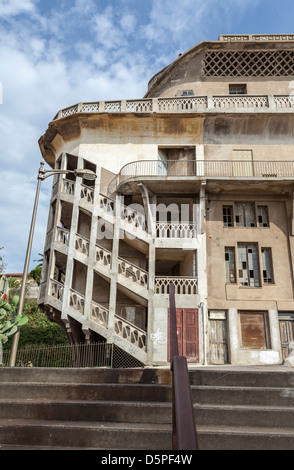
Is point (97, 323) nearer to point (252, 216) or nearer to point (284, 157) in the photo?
point (252, 216)

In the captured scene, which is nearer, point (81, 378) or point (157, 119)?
point (81, 378)

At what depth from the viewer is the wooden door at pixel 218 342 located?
53.4 ft

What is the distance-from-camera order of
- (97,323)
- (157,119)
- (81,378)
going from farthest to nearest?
(157,119)
(97,323)
(81,378)

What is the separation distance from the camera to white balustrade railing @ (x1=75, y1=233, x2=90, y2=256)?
17.4 metres

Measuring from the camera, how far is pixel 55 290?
660 inches

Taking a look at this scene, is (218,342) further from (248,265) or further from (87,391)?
(87,391)

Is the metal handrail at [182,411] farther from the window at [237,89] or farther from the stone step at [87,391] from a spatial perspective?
the window at [237,89]

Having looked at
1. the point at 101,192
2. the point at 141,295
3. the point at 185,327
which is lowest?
the point at 185,327

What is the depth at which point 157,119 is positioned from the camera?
19.5 m

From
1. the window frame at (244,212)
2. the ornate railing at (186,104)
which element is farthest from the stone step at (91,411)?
the ornate railing at (186,104)

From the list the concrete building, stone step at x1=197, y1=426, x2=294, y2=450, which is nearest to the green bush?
the concrete building

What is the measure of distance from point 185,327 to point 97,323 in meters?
4.03

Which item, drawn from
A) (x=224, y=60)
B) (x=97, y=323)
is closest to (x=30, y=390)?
(x=97, y=323)
